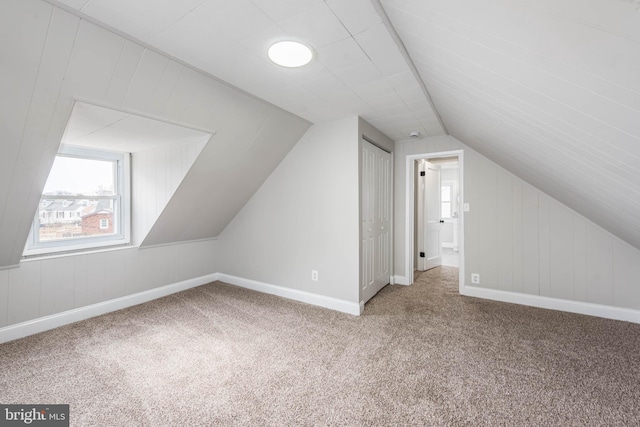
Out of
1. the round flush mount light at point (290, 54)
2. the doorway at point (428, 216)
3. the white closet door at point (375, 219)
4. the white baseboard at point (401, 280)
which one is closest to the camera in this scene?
the round flush mount light at point (290, 54)

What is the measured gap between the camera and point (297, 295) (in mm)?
3391

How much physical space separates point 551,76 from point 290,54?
1.38m

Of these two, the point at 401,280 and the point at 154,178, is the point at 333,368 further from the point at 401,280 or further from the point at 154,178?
Answer: the point at 154,178

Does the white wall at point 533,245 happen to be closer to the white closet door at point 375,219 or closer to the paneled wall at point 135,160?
the white closet door at point 375,219

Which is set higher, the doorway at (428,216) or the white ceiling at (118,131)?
the white ceiling at (118,131)

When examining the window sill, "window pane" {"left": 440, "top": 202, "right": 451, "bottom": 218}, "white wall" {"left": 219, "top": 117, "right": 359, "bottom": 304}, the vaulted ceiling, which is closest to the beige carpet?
"white wall" {"left": 219, "top": 117, "right": 359, "bottom": 304}

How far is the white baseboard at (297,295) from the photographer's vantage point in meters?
3.00

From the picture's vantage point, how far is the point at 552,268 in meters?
3.10

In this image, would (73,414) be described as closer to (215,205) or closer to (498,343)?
(215,205)

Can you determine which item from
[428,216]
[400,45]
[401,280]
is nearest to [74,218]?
[400,45]

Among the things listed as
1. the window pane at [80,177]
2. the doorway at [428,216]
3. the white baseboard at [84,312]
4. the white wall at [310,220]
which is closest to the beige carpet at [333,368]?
the white baseboard at [84,312]

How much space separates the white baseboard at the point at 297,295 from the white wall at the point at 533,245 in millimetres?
1723

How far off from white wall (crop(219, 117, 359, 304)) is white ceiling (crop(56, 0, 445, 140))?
64 centimetres

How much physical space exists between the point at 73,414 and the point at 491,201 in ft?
13.9
